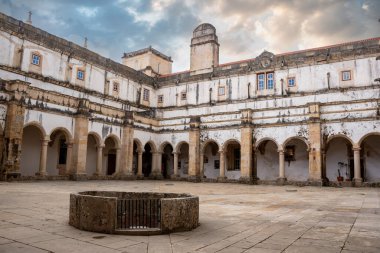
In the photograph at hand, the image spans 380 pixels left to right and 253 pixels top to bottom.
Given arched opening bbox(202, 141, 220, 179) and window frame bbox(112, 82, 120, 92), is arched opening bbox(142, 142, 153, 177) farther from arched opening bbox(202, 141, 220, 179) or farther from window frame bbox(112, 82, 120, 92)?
window frame bbox(112, 82, 120, 92)

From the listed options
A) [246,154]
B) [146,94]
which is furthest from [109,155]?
[246,154]

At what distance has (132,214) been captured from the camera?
217 inches

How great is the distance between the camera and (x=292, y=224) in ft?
20.9

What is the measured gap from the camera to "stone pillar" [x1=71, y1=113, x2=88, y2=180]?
2139 centimetres

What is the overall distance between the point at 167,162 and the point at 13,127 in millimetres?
16130

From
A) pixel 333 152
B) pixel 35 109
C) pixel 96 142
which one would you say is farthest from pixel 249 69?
pixel 35 109

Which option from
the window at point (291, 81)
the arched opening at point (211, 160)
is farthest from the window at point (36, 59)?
the window at point (291, 81)

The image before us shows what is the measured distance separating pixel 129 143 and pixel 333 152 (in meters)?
15.9

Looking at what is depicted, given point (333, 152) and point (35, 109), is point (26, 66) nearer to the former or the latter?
point (35, 109)

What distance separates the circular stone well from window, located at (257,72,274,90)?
74.0 feet

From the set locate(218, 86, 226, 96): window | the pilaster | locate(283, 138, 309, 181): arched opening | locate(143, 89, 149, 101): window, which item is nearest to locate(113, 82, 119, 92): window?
locate(143, 89, 149, 101): window

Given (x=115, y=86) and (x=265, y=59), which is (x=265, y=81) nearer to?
(x=265, y=59)

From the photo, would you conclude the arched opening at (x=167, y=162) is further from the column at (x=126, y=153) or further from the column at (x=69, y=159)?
the column at (x=69, y=159)

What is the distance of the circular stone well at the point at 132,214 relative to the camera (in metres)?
5.13
